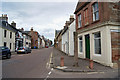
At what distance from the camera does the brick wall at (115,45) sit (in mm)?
9174

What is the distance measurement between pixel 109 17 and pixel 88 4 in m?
3.78

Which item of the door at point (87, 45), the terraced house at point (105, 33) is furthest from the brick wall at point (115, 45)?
the door at point (87, 45)

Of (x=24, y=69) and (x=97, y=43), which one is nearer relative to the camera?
(x=24, y=69)

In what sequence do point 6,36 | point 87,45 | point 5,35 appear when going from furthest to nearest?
point 6,36, point 5,35, point 87,45

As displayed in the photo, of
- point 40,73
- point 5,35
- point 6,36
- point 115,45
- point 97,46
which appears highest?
point 5,35

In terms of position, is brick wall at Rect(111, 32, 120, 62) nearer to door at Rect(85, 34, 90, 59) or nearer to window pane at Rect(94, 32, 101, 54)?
window pane at Rect(94, 32, 101, 54)

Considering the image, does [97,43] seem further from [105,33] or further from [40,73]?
[40,73]

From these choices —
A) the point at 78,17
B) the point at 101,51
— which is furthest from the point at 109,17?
the point at 78,17

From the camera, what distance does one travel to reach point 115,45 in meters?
9.36

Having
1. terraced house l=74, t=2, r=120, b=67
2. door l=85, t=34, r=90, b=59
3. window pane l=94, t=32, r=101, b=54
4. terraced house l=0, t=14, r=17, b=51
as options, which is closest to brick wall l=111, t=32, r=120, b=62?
terraced house l=74, t=2, r=120, b=67

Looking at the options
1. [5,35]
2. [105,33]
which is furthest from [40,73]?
[5,35]

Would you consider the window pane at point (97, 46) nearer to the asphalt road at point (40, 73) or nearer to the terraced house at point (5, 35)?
the asphalt road at point (40, 73)

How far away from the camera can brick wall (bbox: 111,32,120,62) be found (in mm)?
9174

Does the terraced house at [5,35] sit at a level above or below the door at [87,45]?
above
